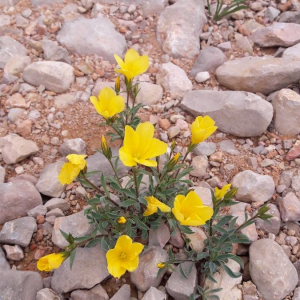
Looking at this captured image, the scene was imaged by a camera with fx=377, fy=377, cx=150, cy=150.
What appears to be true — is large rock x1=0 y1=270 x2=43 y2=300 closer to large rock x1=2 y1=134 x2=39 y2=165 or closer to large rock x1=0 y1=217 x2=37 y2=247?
large rock x1=0 y1=217 x2=37 y2=247

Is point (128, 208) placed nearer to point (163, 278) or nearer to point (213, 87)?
point (163, 278)

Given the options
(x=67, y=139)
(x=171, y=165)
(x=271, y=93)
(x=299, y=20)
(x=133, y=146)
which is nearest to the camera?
(x=133, y=146)

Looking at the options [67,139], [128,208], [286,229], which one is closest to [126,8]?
[67,139]

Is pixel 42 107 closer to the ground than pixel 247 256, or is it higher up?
higher up

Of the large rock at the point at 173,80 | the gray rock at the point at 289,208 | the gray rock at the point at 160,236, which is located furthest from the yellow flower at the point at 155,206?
the large rock at the point at 173,80

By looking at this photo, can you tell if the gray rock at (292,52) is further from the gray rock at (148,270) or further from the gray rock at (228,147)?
the gray rock at (148,270)

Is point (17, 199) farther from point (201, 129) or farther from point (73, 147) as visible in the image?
point (201, 129)
